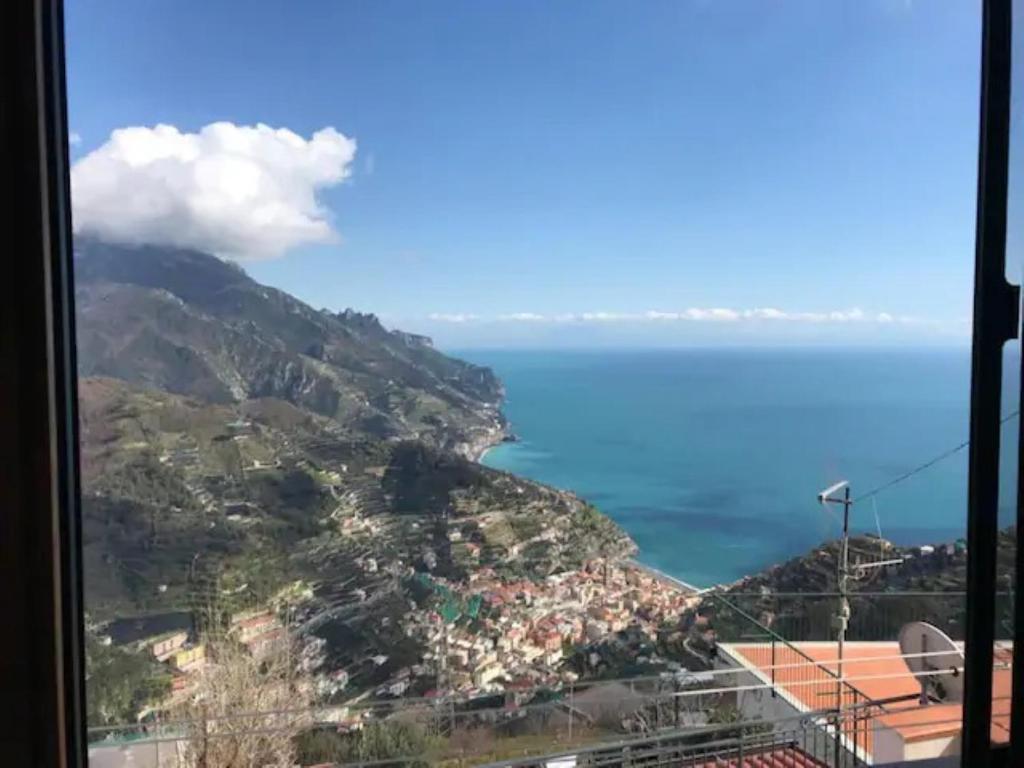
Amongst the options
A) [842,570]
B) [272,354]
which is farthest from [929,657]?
[272,354]

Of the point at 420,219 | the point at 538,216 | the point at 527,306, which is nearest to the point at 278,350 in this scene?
the point at 420,219

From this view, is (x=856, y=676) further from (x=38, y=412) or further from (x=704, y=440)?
(x=38, y=412)

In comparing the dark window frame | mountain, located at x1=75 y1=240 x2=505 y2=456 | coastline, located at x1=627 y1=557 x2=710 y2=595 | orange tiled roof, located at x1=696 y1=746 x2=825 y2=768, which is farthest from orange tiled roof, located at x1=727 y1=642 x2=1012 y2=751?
the dark window frame

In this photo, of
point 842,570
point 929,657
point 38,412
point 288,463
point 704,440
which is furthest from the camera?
point 704,440

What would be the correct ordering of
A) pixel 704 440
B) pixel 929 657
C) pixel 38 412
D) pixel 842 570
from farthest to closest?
pixel 704 440 < pixel 842 570 < pixel 929 657 < pixel 38 412

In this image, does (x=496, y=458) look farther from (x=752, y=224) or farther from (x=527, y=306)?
(x=752, y=224)

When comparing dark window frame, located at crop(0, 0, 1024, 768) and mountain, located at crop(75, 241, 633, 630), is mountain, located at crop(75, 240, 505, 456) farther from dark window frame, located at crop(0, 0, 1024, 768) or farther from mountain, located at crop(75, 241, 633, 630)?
dark window frame, located at crop(0, 0, 1024, 768)

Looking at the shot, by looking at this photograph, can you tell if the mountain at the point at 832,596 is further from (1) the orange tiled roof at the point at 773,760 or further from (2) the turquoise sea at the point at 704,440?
(1) the orange tiled roof at the point at 773,760
